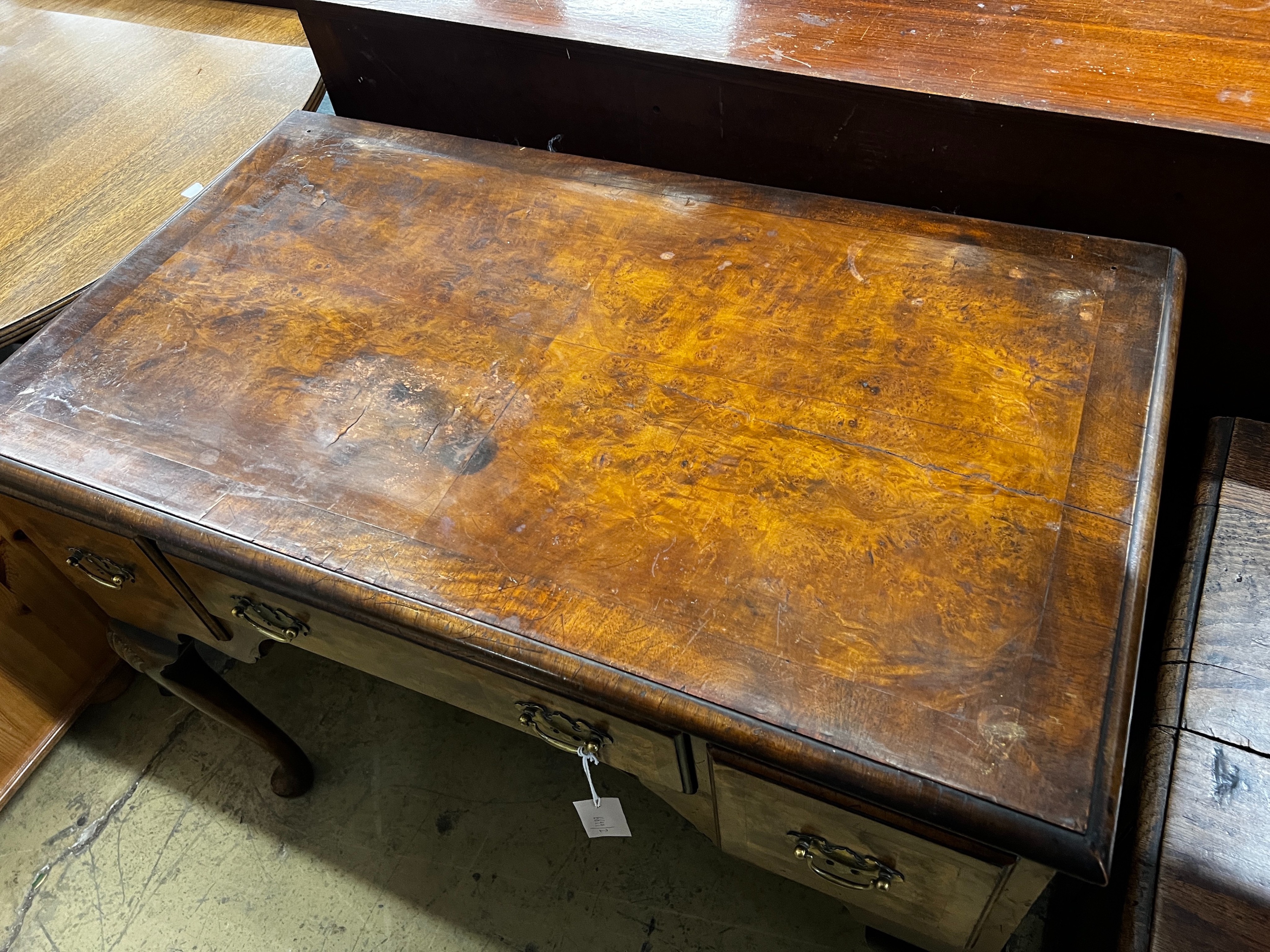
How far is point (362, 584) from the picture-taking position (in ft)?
2.63

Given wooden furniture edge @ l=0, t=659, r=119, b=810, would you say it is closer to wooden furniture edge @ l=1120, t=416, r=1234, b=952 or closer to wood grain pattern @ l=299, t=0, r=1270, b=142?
wood grain pattern @ l=299, t=0, r=1270, b=142

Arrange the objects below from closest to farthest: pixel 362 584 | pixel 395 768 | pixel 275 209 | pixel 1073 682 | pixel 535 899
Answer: pixel 1073 682
pixel 362 584
pixel 275 209
pixel 535 899
pixel 395 768

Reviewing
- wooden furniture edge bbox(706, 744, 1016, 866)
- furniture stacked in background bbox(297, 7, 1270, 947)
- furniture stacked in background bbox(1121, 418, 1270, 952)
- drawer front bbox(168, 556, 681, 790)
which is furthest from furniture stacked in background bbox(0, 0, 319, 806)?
furniture stacked in background bbox(1121, 418, 1270, 952)

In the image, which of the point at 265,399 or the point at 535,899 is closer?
the point at 265,399

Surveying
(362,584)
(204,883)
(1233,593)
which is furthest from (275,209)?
(1233,593)

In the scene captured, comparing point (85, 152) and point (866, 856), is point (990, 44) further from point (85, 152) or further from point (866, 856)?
point (85, 152)

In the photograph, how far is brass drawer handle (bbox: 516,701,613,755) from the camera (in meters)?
0.85

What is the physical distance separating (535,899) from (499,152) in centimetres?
111

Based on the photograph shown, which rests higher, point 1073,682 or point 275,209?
point 275,209

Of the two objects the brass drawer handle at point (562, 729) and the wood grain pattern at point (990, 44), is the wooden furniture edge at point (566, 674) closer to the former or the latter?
the brass drawer handle at point (562, 729)

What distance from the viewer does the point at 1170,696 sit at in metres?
0.91

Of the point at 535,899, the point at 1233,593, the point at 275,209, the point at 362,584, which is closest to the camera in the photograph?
the point at 362,584

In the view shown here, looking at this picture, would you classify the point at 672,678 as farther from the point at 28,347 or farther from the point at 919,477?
the point at 28,347

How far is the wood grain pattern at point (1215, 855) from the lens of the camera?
774 millimetres
